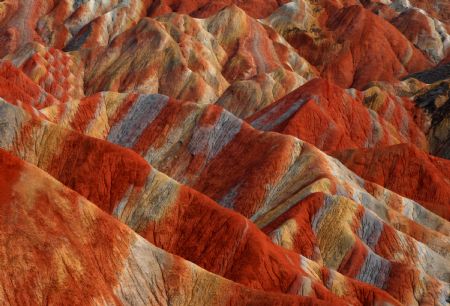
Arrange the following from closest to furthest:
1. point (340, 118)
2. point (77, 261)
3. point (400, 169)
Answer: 1. point (77, 261)
2. point (400, 169)
3. point (340, 118)

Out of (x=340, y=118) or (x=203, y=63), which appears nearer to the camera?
(x=340, y=118)

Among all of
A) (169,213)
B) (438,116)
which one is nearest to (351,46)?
(438,116)

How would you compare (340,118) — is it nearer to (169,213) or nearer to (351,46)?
(169,213)

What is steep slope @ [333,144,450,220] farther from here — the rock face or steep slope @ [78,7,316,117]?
steep slope @ [78,7,316,117]

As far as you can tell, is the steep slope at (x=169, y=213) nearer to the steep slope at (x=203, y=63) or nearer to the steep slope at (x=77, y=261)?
the steep slope at (x=77, y=261)

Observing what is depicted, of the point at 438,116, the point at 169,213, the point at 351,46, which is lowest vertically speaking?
the point at 351,46

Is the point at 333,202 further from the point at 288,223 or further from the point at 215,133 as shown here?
the point at 215,133

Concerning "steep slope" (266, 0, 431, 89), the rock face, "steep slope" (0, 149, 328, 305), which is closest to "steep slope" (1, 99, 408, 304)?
the rock face
